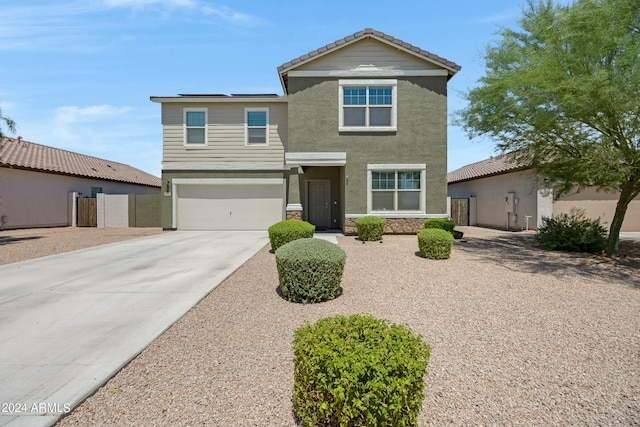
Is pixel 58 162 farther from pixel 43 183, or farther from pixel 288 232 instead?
pixel 288 232

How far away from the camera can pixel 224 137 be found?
54.6ft

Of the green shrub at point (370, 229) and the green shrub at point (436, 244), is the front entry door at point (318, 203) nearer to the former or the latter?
the green shrub at point (370, 229)

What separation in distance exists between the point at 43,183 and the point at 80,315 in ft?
65.9

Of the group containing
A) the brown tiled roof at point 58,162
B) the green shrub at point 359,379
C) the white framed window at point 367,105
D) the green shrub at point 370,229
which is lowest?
the green shrub at point 359,379

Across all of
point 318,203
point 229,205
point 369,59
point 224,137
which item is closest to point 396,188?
point 318,203

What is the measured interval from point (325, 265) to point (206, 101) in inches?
547

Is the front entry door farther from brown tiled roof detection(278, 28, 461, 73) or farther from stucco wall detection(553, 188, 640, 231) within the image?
stucco wall detection(553, 188, 640, 231)

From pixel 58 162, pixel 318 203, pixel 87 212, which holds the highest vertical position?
pixel 58 162

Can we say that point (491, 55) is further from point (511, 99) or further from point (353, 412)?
point (353, 412)

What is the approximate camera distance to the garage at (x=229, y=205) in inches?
671

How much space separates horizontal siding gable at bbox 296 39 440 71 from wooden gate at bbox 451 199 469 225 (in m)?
11.3

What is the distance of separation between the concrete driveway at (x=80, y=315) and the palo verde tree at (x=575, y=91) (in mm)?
9308

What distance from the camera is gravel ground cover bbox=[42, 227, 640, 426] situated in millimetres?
2848

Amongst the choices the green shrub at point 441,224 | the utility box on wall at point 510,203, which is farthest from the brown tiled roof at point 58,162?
the utility box on wall at point 510,203
